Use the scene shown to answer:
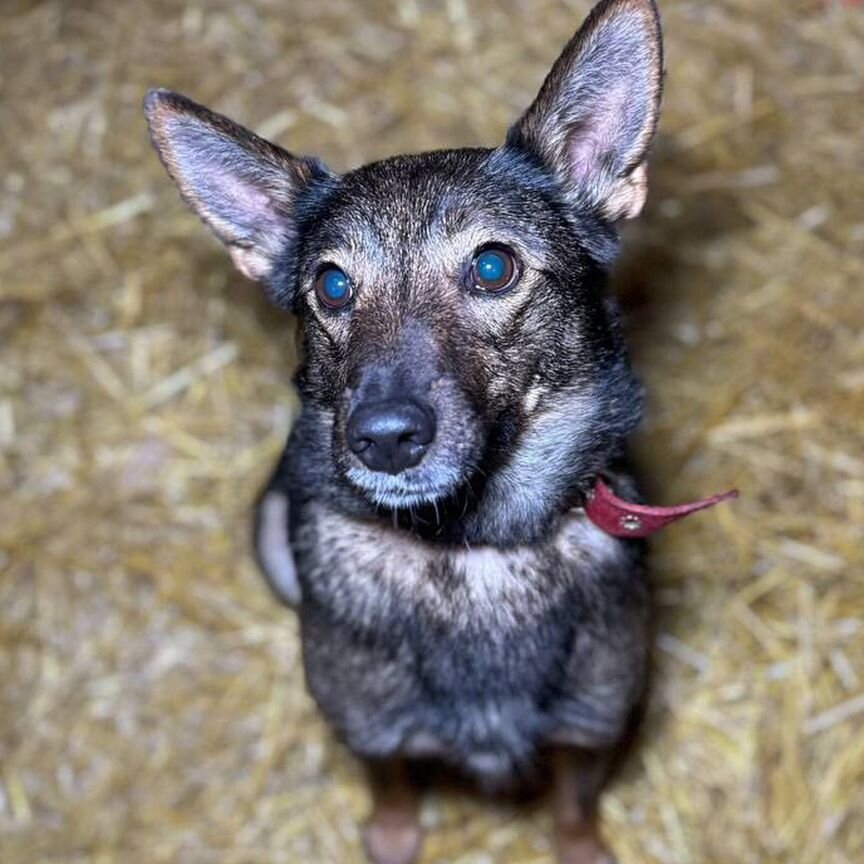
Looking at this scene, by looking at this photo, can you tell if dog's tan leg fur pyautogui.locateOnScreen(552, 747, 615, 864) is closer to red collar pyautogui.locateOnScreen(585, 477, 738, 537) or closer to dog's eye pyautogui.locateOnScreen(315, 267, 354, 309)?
red collar pyautogui.locateOnScreen(585, 477, 738, 537)

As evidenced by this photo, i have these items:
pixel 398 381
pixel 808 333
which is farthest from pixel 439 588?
pixel 808 333

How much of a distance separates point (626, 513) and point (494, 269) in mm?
726

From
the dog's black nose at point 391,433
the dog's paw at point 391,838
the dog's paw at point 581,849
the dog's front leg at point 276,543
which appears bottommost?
the dog's paw at point 391,838

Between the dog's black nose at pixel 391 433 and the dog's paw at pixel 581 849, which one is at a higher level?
the dog's black nose at pixel 391 433

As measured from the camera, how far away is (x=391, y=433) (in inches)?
112

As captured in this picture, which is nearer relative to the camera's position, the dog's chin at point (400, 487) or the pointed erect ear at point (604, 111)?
the dog's chin at point (400, 487)

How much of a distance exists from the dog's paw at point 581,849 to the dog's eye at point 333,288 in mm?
2053

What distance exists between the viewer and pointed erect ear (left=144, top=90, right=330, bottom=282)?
3311mm

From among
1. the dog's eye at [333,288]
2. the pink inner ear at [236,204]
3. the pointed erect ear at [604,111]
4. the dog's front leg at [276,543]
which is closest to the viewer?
the pointed erect ear at [604,111]

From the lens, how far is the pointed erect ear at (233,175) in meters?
3.31

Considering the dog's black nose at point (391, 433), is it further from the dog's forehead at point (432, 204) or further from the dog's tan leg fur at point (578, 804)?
the dog's tan leg fur at point (578, 804)

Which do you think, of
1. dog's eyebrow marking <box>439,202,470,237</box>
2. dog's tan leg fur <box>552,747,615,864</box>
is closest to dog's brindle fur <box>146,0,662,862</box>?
dog's eyebrow marking <box>439,202,470,237</box>

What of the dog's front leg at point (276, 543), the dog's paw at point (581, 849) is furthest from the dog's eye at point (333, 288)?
the dog's paw at point (581, 849)

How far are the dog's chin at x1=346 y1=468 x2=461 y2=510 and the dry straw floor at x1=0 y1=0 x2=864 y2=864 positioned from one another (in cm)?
185
